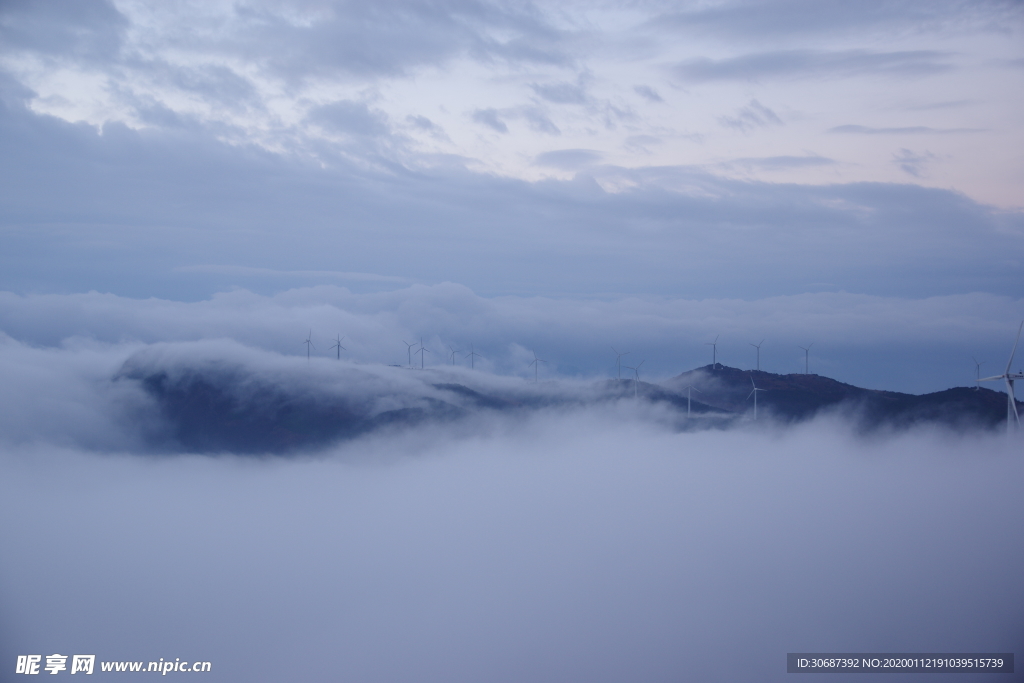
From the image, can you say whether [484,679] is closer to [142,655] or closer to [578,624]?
[578,624]

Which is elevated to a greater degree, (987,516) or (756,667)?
(987,516)

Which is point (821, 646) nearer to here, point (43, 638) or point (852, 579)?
point (852, 579)

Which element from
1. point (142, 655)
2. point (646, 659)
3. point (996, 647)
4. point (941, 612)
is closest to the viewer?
point (996, 647)

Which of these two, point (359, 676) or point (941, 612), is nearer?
point (941, 612)

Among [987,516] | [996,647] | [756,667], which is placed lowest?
[756,667]

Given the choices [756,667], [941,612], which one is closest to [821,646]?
[756,667]

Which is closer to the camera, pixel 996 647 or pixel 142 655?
pixel 996 647

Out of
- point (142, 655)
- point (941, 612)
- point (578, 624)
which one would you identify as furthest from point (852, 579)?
point (142, 655)

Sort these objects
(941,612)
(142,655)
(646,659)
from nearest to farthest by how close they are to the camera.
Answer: (941,612)
(646,659)
(142,655)

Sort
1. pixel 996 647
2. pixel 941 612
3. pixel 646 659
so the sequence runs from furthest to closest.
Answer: pixel 646 659, pixel 941 612, pixel 996 647
